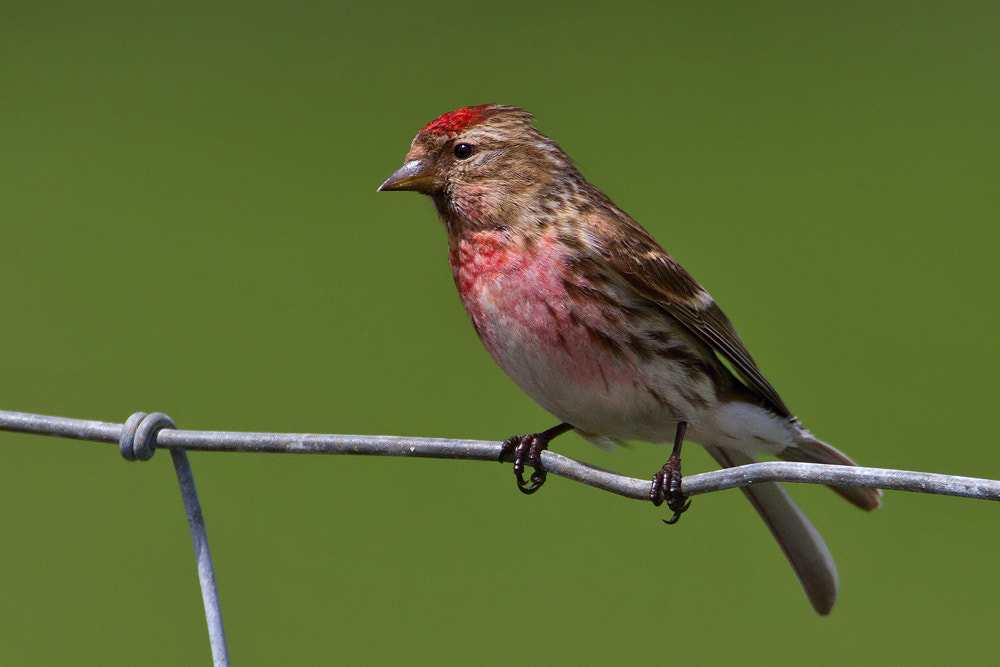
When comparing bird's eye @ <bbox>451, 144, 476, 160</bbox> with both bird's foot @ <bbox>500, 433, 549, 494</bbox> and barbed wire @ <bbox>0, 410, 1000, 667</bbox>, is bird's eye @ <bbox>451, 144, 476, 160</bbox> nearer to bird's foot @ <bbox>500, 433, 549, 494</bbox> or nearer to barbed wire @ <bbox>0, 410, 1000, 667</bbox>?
bird's foot @ <bbox>500, 433, 549, 494</bbox>

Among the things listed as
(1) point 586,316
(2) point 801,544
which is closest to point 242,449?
(1) point 586,316

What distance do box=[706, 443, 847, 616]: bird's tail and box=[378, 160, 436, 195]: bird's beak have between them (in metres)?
0.94

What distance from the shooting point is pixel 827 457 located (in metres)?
3.07

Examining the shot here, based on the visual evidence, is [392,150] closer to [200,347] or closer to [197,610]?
[200,347]

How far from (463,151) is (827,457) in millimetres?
1042

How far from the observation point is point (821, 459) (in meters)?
3.09

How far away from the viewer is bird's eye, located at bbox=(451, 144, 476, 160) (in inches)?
115

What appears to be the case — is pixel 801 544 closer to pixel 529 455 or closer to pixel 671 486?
pixel 671 486

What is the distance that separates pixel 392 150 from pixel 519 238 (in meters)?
4.42

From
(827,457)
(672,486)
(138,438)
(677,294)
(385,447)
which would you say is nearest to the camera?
(385,447)

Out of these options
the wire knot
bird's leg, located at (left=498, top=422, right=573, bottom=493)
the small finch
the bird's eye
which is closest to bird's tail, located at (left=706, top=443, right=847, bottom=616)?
the small finch

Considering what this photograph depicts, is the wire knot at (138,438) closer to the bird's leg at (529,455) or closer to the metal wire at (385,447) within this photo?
the metal wire at (385,447)

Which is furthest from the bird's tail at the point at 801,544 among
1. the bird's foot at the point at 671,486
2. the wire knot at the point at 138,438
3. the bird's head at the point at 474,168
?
the wire knot at the point at 138,438

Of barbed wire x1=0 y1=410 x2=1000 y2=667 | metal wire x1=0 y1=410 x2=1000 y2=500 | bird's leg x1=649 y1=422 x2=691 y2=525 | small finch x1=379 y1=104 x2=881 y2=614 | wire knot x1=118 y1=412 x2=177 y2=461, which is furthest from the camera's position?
small finch x1=379 y1=104 x2=881 y2=614
